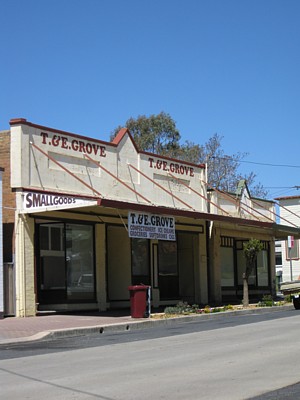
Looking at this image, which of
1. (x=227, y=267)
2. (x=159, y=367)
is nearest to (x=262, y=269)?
(x=227, y=267)

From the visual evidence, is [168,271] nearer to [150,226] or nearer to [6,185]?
[150,226]

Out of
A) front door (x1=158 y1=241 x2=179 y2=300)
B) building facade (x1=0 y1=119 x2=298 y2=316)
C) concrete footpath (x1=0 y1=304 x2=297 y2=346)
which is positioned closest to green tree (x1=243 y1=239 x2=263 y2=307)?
building facade (x1=0 y1=119 x2=298 y2=316)

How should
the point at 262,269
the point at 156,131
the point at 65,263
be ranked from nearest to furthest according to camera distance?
the point at 65,263, the point at 262,269, the point at 156,131

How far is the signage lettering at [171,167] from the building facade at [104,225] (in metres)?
0.07

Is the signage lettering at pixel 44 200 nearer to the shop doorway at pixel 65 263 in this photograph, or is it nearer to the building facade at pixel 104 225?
the building facade at pixel 104 225

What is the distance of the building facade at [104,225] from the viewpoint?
2102cm

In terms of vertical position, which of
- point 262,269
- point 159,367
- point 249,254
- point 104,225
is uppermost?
point 104,225

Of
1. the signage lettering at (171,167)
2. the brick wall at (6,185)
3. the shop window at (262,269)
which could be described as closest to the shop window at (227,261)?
the shop window at (262,269)

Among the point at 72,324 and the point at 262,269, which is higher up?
the point at 262,269

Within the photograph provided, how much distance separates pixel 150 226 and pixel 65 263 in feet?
11.0

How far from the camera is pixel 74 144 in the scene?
2359 centimetres

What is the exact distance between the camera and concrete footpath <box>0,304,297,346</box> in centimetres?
1606

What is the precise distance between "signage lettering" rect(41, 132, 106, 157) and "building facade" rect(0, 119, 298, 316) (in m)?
0.04

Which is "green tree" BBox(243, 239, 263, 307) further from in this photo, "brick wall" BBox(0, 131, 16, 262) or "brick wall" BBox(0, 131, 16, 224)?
"brick wall" BBox(0, 131, 16, 224)
